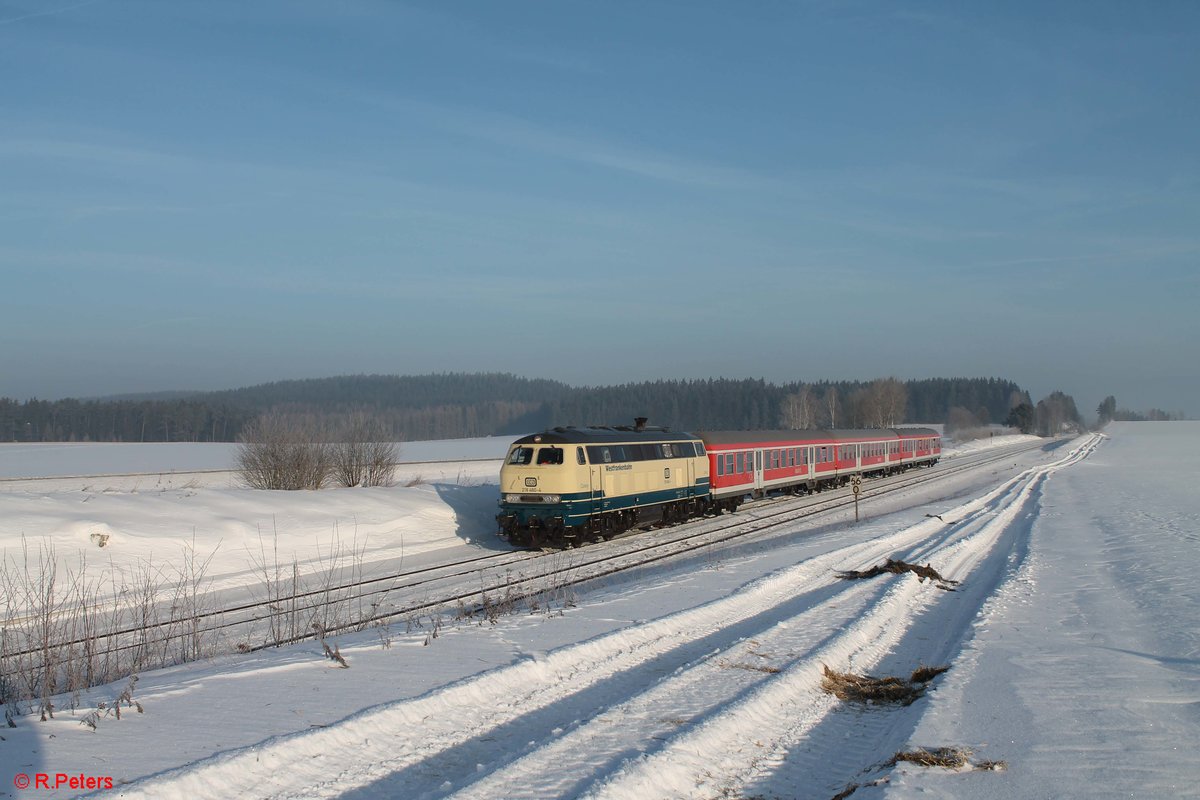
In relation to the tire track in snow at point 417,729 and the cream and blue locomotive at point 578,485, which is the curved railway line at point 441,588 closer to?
the cream and blue locomotive at point 578,485

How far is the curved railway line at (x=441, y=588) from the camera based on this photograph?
37.4 feet

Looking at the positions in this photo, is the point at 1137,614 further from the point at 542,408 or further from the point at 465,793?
the point at 542,408

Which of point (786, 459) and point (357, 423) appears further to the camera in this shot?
point (786, 459)

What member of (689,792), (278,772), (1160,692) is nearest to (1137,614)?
(1160,692)

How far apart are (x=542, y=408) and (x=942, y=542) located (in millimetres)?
126920

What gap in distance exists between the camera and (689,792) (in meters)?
5.80

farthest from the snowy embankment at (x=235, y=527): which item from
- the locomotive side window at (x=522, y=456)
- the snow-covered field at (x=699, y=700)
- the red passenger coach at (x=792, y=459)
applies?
the red passenger coach at (x=792, y=459)

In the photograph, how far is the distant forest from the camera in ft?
365

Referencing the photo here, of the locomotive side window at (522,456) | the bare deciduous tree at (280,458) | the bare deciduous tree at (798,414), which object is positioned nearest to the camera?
the locomotive side window at (522,456)

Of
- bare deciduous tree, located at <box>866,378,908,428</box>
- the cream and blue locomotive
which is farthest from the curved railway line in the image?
bare deciduous tree, located at <box>866,378,908,428</box>

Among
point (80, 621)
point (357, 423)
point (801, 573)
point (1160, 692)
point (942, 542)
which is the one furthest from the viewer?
point (357, 423)

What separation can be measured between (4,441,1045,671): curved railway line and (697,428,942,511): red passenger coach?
5.44 feet

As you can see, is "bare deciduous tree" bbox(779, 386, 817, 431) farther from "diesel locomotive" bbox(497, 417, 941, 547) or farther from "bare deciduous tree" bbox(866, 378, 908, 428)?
"diesel locomotive" bbox(497, 417, 941, 547)

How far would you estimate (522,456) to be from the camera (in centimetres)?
2194
